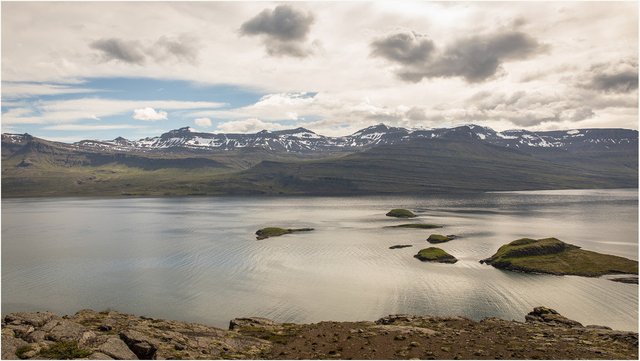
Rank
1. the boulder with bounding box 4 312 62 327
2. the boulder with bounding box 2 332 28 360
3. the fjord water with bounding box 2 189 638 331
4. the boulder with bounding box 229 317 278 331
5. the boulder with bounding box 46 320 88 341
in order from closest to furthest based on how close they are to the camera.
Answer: the boulder with bounding box 2 332 28 360
the boulder with bounding box 46 320 88 341
the boulder with bounding box 4 312 62 327
the boulder with bounding box 229 317 278 331
the fjord water with bounding box 2 189 638 331

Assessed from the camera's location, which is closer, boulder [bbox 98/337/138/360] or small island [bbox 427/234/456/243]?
boulder [bbox 98/337/138/360]

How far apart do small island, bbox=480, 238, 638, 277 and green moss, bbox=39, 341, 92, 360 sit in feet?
299

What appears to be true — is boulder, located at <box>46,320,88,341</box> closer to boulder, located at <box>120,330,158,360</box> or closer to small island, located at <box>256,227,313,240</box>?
boulder, located at <box>120,330,158,360</box>

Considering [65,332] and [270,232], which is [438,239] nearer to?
[270,232]

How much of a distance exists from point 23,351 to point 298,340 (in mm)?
26198

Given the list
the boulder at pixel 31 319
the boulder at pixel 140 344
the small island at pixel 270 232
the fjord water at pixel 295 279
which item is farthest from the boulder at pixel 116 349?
the small island at pixel 270 232

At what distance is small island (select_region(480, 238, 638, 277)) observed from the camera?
9519 centimetres

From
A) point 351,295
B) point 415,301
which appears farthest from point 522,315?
point 351,295

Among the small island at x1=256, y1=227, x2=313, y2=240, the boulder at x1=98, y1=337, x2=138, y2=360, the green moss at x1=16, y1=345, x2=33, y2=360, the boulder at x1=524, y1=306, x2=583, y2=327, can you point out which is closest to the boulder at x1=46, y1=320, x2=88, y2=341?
the boulder at x1=98, y1=337, x2=138, y2=360

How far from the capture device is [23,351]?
3409 centimetres

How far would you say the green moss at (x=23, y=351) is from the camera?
33.5m

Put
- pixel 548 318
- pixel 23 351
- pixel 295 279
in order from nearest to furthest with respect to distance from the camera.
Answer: pixel 23 351
pixel 548 318
pixel 295 279

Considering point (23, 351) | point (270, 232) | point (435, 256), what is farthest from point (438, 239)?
point (23, 351)

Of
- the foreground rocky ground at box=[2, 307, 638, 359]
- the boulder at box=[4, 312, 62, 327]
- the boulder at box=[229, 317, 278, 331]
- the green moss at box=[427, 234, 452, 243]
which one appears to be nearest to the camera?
the foreground rocky ground at box=[2, 307, 638, 359]
